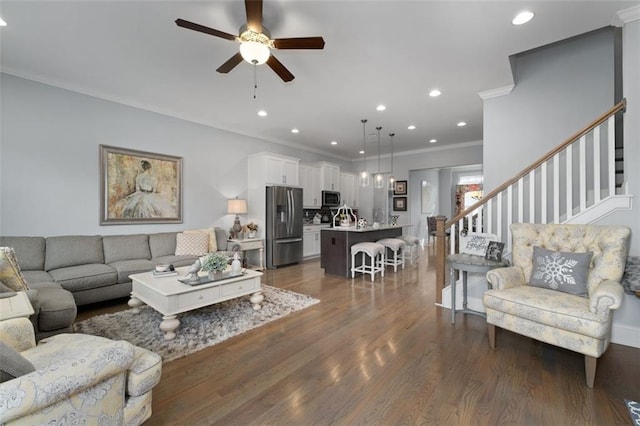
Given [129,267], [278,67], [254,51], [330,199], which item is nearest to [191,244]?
[129,267]

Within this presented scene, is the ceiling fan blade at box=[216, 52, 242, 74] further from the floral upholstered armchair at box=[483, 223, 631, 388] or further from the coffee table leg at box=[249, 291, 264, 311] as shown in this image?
the floral upholstered armchair at box=[483, 223, 631, 388]

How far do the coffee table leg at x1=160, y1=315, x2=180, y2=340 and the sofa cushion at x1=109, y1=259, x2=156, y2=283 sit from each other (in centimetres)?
138

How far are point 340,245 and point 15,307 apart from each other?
12.8ft

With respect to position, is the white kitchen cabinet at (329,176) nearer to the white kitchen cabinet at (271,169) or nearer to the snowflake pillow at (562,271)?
the white kitchen cabinet at (271,169)

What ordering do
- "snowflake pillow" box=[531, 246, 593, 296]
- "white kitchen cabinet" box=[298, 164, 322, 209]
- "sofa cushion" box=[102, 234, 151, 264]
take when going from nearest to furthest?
"snowflake pillow" box=[531, 246, 593, 296] < "sofa cushion" box=[102, 234, 151, 264] < "white kitchen cabinet" box=[298, 164, 322, 209]

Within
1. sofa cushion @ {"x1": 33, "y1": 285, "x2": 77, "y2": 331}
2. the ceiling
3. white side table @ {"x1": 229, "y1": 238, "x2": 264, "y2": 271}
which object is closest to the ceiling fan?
the ceiling

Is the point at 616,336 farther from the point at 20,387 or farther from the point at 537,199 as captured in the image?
the point at 20,387

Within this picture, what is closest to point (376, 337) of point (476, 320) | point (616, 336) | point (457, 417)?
point (457, 417)

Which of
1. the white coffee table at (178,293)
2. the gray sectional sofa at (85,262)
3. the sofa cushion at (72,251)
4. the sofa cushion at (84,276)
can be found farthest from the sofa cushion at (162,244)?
the white coffee table at (178,293)

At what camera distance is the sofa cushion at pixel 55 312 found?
2092 mm

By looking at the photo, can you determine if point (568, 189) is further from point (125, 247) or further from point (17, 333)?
point (125, 247)

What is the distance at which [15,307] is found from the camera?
1.62m

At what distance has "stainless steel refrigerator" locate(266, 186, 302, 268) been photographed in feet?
18.4

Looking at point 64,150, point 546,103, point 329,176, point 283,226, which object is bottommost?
point 283,226
